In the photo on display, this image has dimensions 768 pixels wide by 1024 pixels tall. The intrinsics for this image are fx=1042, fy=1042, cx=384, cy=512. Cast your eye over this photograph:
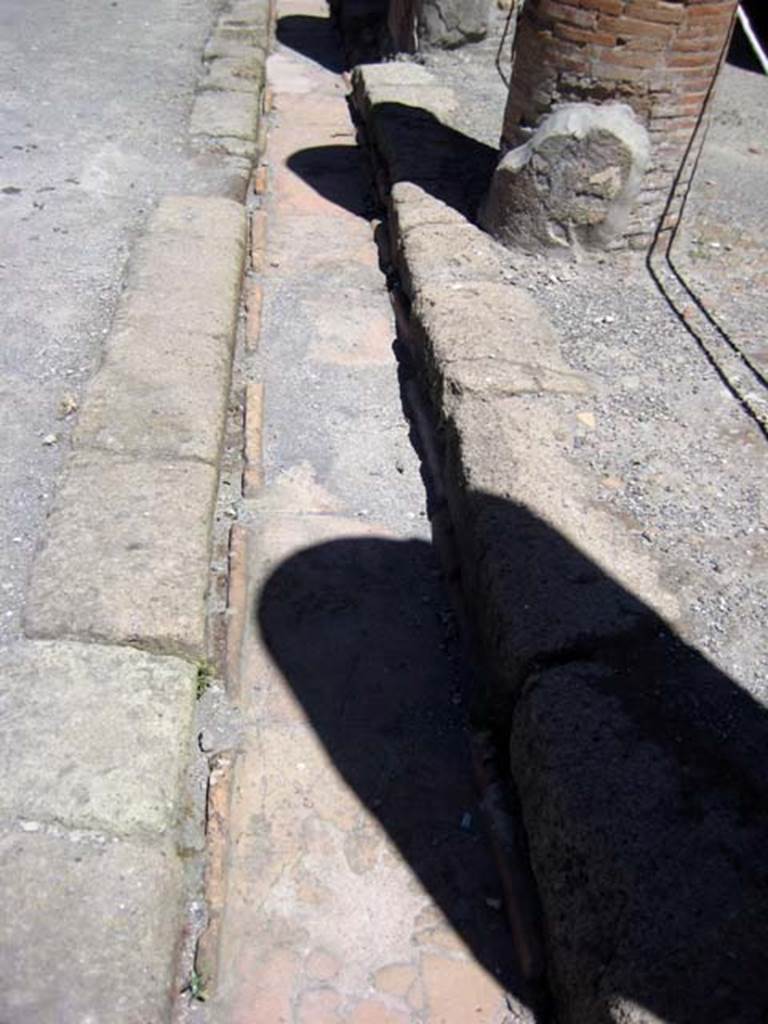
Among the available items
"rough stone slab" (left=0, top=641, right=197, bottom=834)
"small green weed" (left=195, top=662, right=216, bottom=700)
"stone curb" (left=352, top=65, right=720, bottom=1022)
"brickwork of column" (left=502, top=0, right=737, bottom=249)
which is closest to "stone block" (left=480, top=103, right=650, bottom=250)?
"brickwork of column" (left=502, top=0, right=737, bottom=249)

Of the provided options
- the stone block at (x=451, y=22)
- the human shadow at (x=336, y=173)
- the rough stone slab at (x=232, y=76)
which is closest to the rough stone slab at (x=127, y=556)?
the human shadow at (x=336, y=173)

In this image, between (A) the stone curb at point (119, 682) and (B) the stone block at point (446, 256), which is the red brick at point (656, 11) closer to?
(B) the stone block at point (446, 256)

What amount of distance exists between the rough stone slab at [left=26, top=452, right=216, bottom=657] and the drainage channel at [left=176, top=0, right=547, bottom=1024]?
0.21m

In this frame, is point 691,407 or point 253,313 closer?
point 691,407

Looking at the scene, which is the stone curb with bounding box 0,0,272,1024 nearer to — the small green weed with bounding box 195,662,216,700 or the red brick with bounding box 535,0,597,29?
the small green weed with bounding box 195,662,216,700

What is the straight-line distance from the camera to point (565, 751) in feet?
7.52

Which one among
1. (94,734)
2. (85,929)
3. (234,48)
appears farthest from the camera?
(234,48)

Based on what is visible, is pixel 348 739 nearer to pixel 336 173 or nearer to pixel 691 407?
pixel 691 407

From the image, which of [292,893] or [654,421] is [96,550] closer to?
[292,893]

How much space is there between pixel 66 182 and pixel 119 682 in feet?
11.5

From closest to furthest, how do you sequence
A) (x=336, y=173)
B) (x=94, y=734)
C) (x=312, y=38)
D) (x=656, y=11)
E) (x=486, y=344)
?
(x=94, y=734), (x=486, y=344), (x=656, y=11), (x=336, y=173), (x=312, y=38)

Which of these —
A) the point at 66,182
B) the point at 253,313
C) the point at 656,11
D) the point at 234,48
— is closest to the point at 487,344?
the point at 253,313

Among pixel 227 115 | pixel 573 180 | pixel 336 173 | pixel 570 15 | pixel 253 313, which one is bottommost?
pixel 253 313

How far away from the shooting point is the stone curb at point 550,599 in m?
2.07
